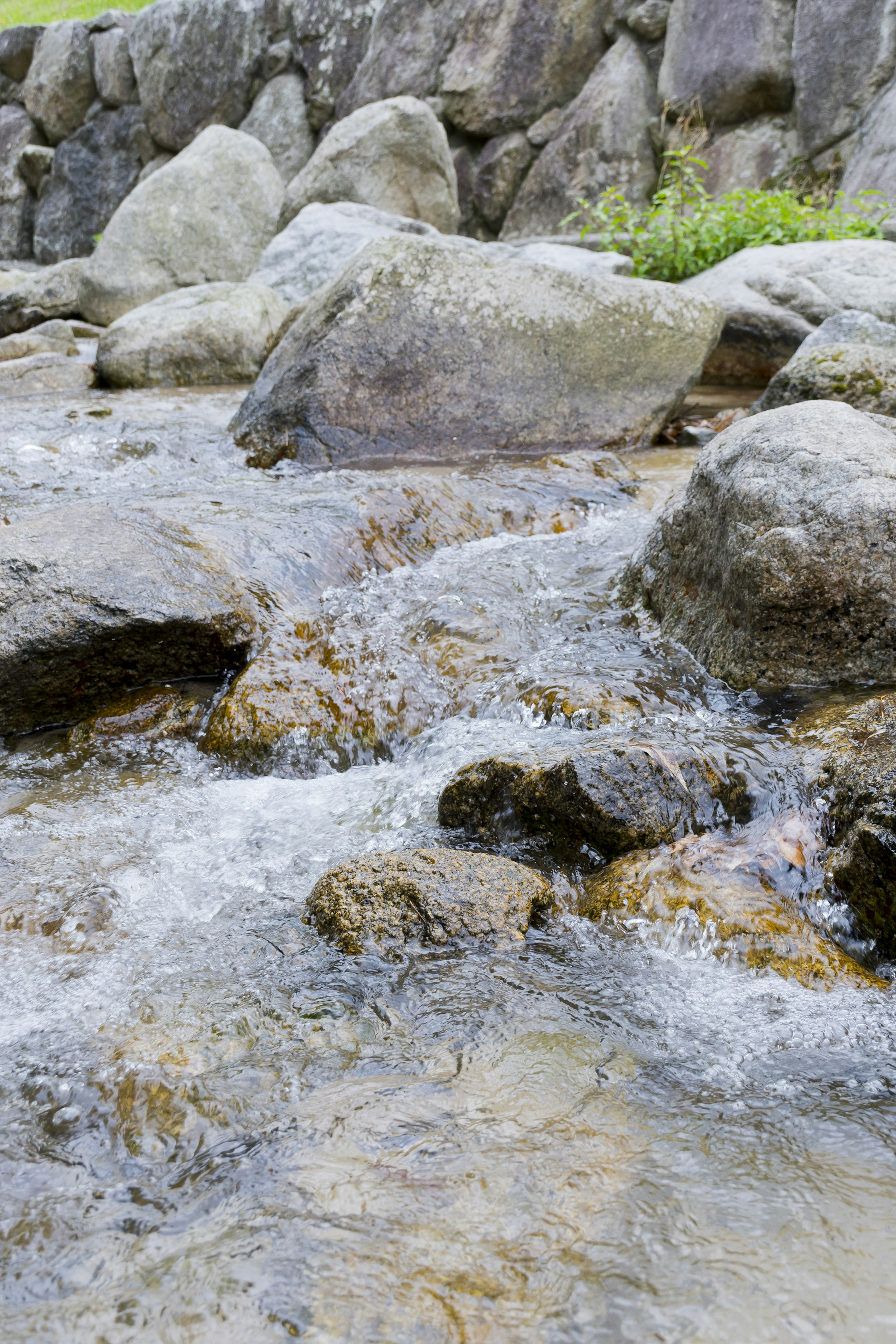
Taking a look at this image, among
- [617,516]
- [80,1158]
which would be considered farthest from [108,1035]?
Answer: [617,516]

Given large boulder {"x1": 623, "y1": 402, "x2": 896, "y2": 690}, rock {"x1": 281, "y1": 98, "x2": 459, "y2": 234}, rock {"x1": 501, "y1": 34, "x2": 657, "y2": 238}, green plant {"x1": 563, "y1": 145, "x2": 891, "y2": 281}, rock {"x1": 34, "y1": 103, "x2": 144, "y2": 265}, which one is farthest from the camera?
rock {"x1": 34, "y1": 103, "x2": 144, "y2": 265}

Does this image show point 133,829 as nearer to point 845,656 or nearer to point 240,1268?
point 240,1268

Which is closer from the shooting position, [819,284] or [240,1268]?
[240,1268]

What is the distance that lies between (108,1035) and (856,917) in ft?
6.26

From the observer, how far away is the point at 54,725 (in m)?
3.69

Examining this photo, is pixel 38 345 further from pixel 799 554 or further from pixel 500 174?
pixel 799 554

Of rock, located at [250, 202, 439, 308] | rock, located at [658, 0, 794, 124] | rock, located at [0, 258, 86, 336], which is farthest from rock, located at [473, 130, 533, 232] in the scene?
rock, located at [0, 258, 86, 336]

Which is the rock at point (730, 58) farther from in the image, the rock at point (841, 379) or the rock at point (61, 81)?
the rock at point (61, 81)

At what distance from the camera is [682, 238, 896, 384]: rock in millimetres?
7332

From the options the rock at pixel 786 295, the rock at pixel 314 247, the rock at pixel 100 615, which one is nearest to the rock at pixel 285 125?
the rock at pixel 314 247

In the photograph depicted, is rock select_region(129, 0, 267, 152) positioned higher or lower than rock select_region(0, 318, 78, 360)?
higher

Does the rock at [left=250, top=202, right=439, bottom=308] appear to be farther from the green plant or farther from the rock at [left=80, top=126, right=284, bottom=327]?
the green plant

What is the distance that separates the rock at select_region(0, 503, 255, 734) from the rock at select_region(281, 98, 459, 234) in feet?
28.9

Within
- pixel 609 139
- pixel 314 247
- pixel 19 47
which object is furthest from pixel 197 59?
pixel 314 247
